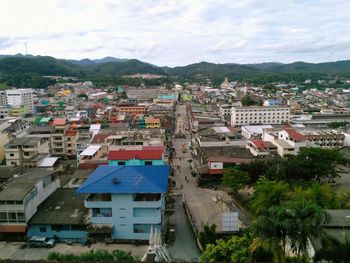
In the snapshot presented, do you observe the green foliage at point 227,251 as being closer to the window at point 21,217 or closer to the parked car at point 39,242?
the parked car at point 39,242

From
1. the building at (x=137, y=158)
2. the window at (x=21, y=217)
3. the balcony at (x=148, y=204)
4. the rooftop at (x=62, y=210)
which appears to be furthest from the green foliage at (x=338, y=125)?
the window at (x=21, y=217)

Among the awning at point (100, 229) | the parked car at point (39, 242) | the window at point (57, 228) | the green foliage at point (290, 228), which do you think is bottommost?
the parked car at point (39, 242)

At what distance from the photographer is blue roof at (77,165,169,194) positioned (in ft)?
60.3

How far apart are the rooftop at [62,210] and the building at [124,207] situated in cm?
121

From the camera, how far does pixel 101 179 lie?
18984 millimetres

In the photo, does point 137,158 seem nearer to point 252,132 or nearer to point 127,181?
point 127,181

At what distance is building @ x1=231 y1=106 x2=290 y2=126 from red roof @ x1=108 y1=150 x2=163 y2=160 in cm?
3414

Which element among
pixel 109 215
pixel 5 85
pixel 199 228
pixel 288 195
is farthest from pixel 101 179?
pixel 5 85

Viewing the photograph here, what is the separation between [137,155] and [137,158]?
316 mm

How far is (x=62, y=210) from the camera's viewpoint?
797 inches

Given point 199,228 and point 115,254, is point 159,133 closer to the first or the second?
point 199,228

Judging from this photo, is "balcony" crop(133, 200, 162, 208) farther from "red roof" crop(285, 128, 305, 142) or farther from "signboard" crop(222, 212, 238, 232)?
"red roof" crop(285, 128, 305, 142)

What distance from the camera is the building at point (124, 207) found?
1845cm

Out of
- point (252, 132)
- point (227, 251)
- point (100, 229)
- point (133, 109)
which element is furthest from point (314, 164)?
point (133, 109)
